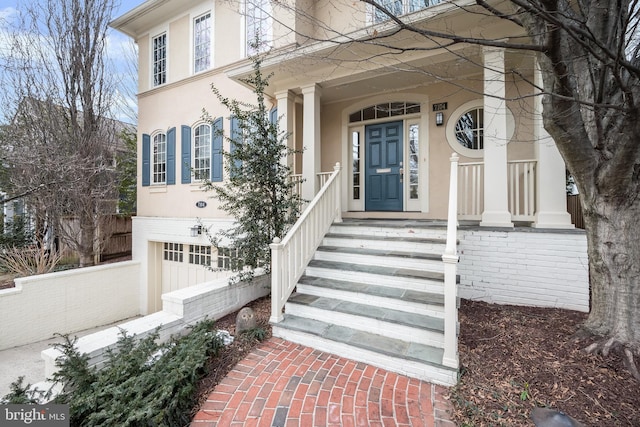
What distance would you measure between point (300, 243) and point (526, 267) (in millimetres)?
2987

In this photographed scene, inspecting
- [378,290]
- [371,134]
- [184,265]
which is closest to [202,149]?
[184,265]

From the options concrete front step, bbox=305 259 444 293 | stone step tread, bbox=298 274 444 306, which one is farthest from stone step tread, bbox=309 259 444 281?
stone step tread, bbox=298 274 444 306

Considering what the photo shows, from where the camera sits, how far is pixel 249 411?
215 centimetres

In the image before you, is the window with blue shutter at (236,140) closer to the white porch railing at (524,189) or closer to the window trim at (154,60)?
the window trim at (154,60)

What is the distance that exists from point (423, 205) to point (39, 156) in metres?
8.29

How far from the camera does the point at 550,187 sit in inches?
150

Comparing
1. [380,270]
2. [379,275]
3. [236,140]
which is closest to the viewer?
[379,275]

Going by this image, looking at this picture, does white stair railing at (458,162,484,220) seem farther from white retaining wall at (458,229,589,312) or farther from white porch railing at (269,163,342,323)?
white porch railing at (269,163,342,323)

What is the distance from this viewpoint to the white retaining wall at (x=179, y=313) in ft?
8.99

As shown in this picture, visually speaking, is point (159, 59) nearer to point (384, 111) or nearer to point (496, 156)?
point (384, 111)

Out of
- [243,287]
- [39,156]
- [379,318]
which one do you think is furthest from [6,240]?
[379,318]

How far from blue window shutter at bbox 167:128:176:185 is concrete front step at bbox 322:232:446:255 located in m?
5.40

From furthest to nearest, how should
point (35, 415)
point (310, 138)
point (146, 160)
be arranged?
1. point (146, 160)
2. point (310, 138)
3. point (35, 415)

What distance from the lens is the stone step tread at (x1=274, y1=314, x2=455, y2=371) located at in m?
2.57
